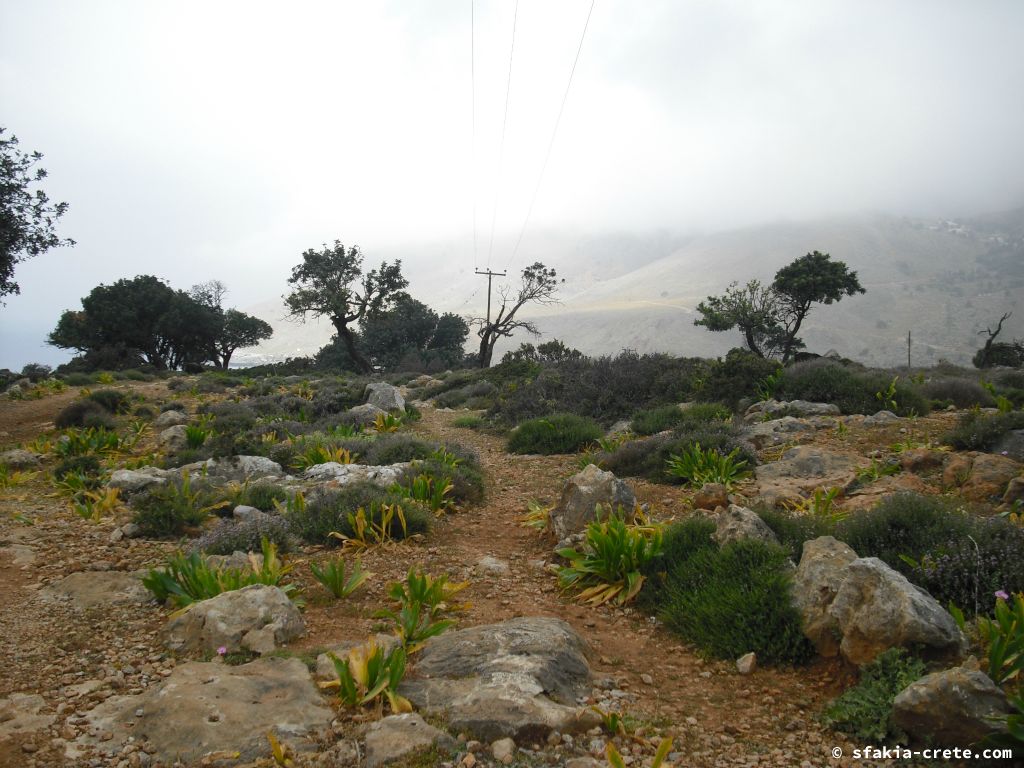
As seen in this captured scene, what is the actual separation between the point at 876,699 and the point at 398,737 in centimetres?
223

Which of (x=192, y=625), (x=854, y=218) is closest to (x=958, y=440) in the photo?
(x=192, y=625)

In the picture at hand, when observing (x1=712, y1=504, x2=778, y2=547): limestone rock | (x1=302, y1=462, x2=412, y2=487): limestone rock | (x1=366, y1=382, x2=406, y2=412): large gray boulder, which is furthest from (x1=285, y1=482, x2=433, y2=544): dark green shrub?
(x1=366, y1=382, x2=406, y2=412): large gray boulder

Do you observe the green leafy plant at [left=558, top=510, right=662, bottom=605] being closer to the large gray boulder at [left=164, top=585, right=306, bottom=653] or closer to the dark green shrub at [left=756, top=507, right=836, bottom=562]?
the dark green shrub at [left=756, top=507, right=836, bottom=562]

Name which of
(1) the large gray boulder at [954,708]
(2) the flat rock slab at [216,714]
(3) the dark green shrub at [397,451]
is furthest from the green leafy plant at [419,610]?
(3) the dark green shrub at [397,451]

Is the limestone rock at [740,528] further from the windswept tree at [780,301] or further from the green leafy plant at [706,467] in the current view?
the windswept tree at [780,301]

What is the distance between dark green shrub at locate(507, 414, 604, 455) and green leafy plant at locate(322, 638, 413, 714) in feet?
25.1

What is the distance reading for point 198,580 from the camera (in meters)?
4.52

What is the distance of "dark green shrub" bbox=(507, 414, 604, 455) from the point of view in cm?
1080

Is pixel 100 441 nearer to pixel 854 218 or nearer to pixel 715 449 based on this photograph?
pixel 715 449

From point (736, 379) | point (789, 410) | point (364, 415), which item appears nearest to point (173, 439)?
point (364, 415)

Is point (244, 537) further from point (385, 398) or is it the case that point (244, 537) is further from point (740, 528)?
point (385, 398)

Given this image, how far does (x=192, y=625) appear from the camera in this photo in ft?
13.1

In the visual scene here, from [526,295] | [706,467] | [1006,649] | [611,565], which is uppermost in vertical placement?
[526,295]

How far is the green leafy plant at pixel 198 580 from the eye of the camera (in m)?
4.46
